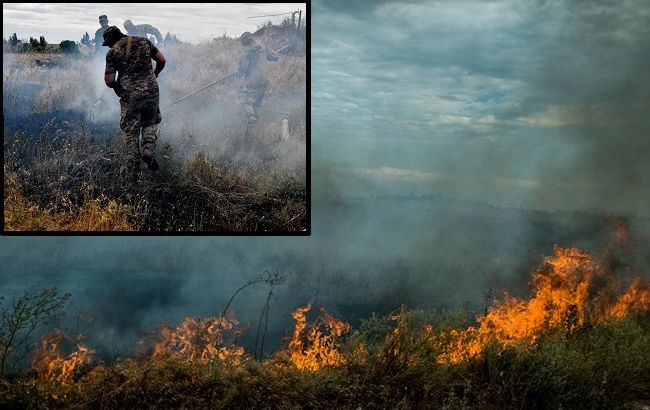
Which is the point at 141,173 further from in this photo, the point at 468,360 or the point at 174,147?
the point at 468,360

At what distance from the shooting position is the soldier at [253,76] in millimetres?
7566

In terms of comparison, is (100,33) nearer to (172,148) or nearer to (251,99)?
(172,148)

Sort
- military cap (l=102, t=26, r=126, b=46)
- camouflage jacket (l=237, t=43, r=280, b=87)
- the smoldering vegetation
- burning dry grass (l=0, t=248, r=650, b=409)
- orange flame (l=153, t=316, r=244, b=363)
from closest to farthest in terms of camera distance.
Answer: burning dry grass (l=0, t=248, r=650, b=409) → orange flame (l=153, t=316, r=244, b=363) → military cap (l=102, t=26, r=126, b=46) → the smoldering vegetation → camouflage jacket (l=237, t=43, r=280, b=87)

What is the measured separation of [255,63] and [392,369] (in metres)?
3.46

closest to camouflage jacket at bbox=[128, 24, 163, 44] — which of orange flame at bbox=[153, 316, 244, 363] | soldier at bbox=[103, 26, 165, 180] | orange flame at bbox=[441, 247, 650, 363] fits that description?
soldier at bbox=[103, 26, 165, 180]

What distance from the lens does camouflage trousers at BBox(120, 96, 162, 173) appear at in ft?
24.6

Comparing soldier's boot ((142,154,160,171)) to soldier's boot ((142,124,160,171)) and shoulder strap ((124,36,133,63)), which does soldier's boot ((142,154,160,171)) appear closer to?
soldier's boot ((142,124,160,171))

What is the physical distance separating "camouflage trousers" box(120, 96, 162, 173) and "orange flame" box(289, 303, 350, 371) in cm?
225

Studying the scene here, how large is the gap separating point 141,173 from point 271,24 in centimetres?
195

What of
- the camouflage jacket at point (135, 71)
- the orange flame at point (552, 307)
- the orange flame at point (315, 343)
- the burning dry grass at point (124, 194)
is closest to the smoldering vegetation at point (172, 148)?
the burning dry grass at point (124, 194)

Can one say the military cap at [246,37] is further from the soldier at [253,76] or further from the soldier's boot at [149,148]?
the soldier's boot at [149,148]

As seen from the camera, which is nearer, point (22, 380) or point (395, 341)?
point (22, 380)

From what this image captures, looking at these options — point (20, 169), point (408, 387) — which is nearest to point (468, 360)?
point (408, 387)

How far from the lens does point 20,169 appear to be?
750 cm
